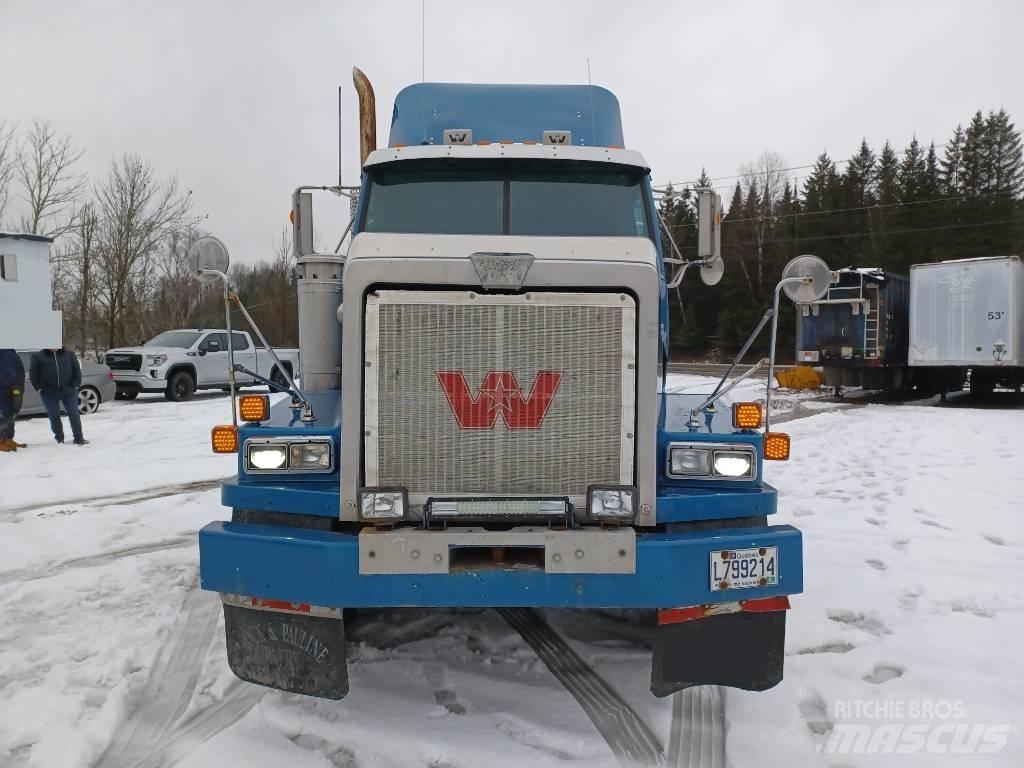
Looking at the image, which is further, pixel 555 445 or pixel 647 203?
pixel 647 203

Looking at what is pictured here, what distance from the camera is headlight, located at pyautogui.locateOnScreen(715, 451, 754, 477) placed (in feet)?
11.0

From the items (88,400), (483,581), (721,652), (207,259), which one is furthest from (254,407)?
(88,400)

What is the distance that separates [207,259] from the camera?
3852 millimetres

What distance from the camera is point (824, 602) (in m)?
4.63

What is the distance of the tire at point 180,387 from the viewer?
1786 centimetres

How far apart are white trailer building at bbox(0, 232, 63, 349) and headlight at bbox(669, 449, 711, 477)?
44.4ft

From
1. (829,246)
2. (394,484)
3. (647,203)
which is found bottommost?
(394,484)

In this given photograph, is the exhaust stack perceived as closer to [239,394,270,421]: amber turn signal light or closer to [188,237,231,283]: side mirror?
[188,237,231,283]: side mirror

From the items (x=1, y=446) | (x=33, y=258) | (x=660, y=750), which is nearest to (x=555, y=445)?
(x=660, y=750)

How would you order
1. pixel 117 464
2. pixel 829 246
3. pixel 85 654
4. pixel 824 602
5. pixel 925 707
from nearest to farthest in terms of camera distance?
pixel 925 707, pixel 85 654, pixel 824 602, pixel 117 464, pixel 829 246

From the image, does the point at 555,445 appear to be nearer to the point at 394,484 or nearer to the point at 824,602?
the point at 394,484

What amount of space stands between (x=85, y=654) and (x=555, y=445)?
9.14ft

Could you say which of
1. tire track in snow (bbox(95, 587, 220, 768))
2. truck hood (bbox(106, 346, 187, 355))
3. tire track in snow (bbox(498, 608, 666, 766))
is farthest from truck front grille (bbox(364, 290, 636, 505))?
truck hood (bbox(106, 346, 187, 355))

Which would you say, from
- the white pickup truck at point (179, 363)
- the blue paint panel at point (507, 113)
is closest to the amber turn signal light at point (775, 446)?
the blue paint panel at point (507, 113)
